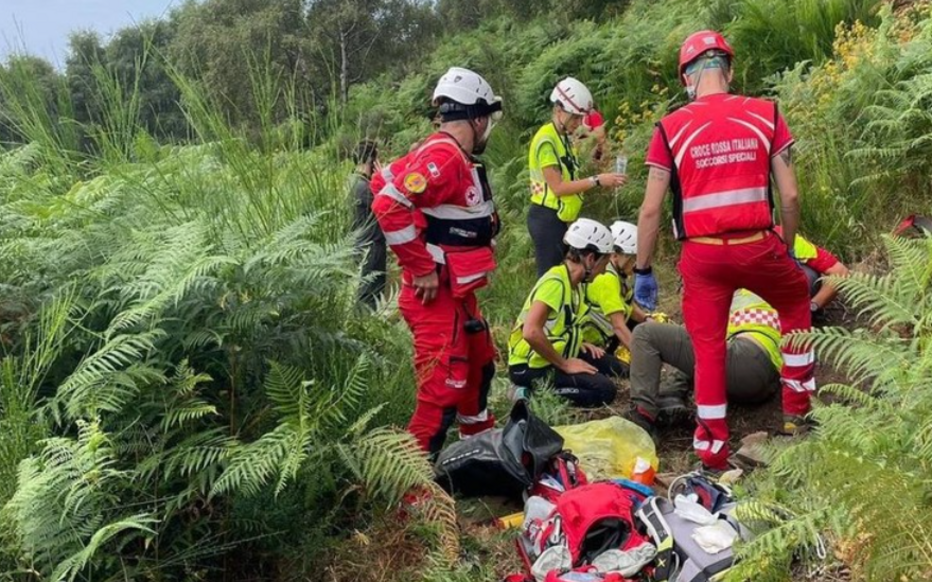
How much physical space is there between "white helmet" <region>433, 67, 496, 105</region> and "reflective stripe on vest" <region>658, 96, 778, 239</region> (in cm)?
92

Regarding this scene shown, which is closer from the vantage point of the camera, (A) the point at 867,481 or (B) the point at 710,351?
(A) the point at 867,481

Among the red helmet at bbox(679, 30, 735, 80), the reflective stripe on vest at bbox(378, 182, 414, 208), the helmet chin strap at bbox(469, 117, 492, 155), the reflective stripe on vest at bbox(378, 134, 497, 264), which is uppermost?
the red helmet at bbox(679, 30, 735, 80)

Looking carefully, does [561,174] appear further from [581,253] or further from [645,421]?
[645,421]

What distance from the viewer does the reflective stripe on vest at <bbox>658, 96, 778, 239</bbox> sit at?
13.2 ft

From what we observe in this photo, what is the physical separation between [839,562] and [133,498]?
7.50 feet

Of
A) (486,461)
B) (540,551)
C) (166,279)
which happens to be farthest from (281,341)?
(540,551)

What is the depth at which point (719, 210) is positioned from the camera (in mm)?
4047

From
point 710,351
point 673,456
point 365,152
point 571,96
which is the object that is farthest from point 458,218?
point 571,96

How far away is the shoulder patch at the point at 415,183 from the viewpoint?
402cm

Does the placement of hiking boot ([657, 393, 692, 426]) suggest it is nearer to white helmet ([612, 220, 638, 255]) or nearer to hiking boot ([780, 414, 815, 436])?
hiking boot ([780, 414, 815, 436])

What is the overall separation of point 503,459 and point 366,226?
1.34m

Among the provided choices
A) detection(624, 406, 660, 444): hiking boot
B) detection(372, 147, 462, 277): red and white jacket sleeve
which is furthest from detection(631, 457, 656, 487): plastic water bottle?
detection(372, 147, 462, 277): red and white jacket sleeve

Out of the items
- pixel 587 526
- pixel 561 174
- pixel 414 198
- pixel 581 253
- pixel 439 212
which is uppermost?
pixel 414 198

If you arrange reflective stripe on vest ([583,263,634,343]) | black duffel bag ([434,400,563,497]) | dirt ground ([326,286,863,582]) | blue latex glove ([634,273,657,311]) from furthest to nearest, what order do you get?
reflective stripe on vest ([583,263,634,343]), blue latex glove ([634,273,657,311]), black duffel bag ([434,400,563,497]), dirt ground ([326,286,863,582])
